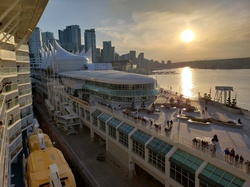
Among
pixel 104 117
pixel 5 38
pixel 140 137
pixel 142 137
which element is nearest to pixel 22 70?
pixel 5 38

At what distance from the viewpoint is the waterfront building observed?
15922mm

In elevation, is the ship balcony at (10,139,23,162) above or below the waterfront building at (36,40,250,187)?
below

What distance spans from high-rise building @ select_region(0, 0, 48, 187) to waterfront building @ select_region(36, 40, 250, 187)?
9.72 meters

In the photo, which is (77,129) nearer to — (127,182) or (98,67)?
(127,182)

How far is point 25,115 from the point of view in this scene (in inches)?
1363

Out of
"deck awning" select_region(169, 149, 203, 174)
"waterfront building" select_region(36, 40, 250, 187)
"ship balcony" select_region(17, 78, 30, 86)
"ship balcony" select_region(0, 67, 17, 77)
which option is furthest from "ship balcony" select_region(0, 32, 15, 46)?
"deck awning" select_region(169, 149, 203, 174)

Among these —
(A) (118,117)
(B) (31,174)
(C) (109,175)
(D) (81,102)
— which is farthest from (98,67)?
(B) (31,174)

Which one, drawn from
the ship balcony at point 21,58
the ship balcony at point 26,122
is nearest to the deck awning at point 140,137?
the ship balcony at point 26,122

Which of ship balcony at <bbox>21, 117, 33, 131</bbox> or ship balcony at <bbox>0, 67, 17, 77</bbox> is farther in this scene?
ship balcony at <bbox>21, 117, 33, 131</bbox>

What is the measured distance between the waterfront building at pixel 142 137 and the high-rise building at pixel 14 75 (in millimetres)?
9715

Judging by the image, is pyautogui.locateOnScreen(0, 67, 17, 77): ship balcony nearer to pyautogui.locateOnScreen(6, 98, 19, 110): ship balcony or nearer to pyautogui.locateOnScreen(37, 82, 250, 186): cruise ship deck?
pyautogui.locateOnScreen(6, 98, 19, 110): ship balcony

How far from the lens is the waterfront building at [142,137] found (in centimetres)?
1592

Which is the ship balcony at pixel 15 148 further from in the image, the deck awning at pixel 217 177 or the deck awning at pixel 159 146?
the deck awning at pixel 217 177

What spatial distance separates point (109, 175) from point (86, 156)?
20.4 feet
